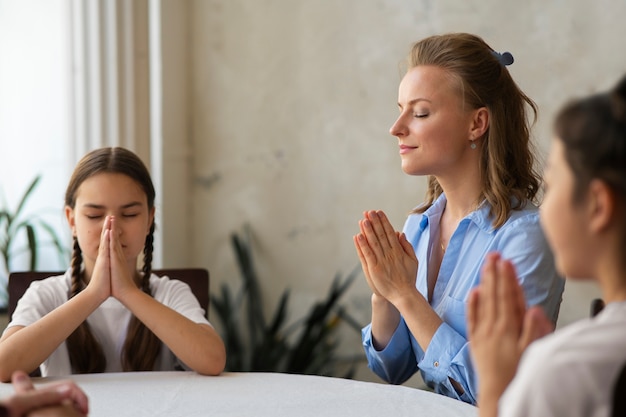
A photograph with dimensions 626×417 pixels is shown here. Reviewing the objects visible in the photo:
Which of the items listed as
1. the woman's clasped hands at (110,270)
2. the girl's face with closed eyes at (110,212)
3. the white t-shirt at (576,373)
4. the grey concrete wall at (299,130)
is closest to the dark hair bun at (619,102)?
the white t-shirt at (576,373)

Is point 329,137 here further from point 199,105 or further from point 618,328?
point 618,328

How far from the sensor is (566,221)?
Result: 101cm

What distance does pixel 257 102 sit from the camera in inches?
151

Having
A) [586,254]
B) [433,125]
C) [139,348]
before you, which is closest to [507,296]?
[586,254]

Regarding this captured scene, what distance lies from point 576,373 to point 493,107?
137cm

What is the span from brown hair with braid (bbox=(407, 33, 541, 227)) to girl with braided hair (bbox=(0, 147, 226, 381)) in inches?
31.6

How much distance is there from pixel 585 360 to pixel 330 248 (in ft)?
9.43

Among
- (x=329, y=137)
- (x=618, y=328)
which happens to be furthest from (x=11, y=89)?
(x=618, y=328)

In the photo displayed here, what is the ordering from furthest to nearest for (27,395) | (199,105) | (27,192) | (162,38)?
(199,105), (162,38), (27,192), (27,395)

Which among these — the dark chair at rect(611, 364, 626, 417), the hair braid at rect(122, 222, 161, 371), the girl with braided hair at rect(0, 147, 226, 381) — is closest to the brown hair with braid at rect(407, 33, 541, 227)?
the girl with braided hair at rect(0, 147, 226, 381)

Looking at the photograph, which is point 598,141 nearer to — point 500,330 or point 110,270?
point 500,330

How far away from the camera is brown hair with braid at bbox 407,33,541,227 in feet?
7.20

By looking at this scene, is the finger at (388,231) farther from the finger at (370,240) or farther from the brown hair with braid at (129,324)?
the brown hair with braid at (129,324)

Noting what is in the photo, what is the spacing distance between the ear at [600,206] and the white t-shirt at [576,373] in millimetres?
108
